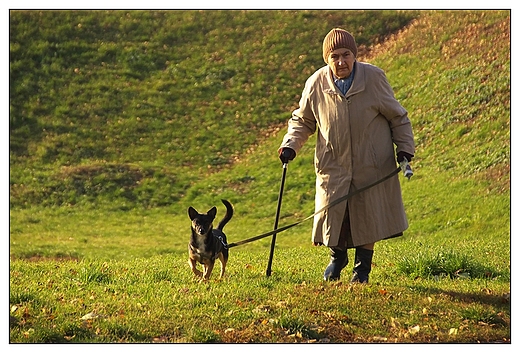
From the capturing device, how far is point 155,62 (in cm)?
3097

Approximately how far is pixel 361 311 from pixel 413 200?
1143 cm

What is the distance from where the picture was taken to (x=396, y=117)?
8406 millimetres

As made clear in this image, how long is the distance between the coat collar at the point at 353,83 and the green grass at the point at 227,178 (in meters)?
2.04

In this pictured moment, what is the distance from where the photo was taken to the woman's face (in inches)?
326

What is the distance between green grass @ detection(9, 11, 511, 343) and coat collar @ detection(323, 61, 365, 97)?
6.70 feet

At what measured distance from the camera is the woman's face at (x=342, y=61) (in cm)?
827

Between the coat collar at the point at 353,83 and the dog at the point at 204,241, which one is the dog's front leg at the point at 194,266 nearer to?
the dog at the point at 204,241

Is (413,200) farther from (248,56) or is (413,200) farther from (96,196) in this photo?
(248,56)

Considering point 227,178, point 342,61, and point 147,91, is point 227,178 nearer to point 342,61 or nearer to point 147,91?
point 147,91

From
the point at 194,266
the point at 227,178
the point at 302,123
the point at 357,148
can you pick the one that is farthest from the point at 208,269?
the point at 227,178

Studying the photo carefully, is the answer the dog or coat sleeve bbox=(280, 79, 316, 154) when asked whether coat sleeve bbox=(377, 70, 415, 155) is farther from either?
the dog

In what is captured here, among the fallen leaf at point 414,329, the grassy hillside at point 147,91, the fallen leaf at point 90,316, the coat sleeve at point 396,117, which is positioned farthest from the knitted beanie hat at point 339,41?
the grassy hillside at point 147,91

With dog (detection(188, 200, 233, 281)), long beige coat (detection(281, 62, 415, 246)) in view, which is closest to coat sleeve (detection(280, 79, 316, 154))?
long beige coat (detection(281, 62, 415, 246))

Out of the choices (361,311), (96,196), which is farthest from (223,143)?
(361,311)
